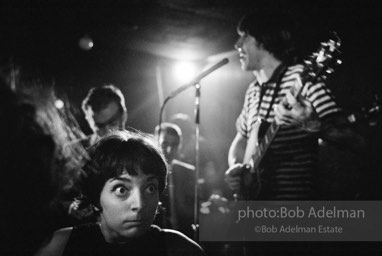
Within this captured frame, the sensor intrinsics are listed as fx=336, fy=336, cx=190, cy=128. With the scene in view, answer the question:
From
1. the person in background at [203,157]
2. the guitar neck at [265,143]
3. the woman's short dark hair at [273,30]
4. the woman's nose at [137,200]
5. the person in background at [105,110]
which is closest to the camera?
the woman's nose at [137,200]

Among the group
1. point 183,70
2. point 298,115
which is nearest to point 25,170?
point 298,115

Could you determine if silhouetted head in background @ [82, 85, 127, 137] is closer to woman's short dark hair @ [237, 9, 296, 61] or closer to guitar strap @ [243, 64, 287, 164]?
guitar strap @ [243, 64, 287, 164]

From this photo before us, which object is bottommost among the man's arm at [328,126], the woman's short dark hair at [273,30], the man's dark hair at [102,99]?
the man's arm at [328,126]

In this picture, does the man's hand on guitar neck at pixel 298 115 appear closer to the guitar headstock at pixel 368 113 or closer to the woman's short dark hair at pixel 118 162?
the guitar headstock at pixel 368 113

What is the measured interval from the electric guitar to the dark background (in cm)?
49

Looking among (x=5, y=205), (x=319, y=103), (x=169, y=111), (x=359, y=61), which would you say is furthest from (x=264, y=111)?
(x=169, y=111)

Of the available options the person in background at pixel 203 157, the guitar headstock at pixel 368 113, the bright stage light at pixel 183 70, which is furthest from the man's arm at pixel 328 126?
the bright stage light at pixel 183 70

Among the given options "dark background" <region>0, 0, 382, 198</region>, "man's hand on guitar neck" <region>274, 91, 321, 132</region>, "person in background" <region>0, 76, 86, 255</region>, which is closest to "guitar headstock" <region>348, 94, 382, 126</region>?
"dark background" <region>0, 0, 382, 198</region>

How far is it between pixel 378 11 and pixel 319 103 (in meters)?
1.97

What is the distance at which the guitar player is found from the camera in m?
2.01

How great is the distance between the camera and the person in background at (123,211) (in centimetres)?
117

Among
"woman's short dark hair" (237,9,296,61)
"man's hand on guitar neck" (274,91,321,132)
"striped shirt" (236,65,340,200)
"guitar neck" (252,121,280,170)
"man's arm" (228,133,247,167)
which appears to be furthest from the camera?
"man's arm" (228,133,247,167)

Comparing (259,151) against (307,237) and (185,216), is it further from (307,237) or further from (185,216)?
(185,216)

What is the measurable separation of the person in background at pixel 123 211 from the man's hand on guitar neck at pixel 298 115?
3.36 ft
